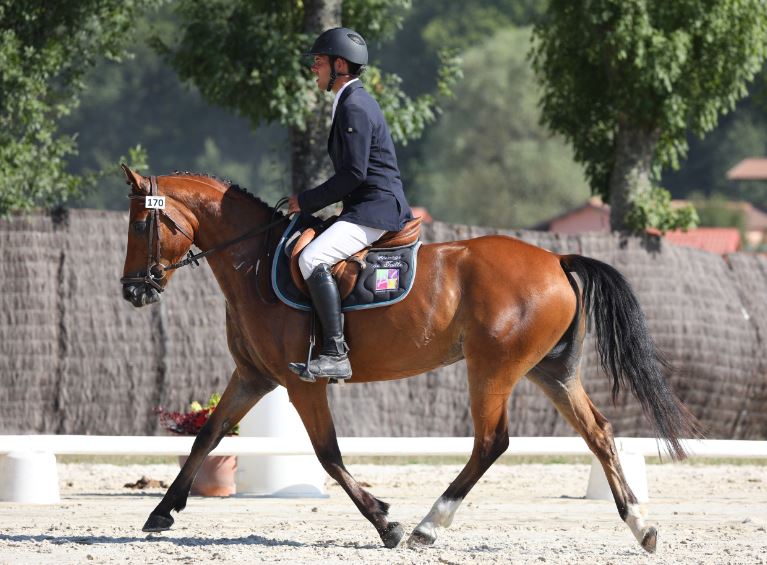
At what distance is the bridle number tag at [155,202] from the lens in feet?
24.0

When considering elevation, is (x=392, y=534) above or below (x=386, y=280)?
below

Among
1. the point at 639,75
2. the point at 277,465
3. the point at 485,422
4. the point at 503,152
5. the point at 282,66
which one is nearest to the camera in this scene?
the point at 485,422

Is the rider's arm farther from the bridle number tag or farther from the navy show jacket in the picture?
the bridle number tag

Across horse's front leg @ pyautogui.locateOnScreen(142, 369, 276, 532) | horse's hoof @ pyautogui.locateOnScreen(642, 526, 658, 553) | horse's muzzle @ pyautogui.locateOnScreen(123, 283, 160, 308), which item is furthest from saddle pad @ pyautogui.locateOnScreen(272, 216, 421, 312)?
horse's hoof @ pyautogui.locateOnScreen(642, 526, 658, 553)

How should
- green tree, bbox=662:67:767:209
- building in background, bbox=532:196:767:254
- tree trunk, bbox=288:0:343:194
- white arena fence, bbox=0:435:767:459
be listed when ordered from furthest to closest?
green tree, bbox=662:67:767:209 < building in background, bbox=532:196:767:254 < tree trunk, bbox=288:0:343:194 < white arena fence, bbox=0:435:767:459

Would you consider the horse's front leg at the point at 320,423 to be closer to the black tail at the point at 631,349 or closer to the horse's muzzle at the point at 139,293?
the horse's muzzle at the point at 139,293

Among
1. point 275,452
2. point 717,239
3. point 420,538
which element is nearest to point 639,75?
point 275,452

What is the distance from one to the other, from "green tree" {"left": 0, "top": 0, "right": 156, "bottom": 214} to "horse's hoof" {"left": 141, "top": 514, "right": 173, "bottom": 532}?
19.9 ft

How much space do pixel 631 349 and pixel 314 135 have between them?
7.69 meters

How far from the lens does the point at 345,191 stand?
7125mm

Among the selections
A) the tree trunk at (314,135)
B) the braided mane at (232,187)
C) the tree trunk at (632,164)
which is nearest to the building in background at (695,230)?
the tree trunk at (632,164)

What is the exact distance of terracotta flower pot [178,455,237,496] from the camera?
10.4 metres

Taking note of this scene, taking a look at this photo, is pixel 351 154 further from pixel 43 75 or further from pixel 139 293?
pixel 43 75

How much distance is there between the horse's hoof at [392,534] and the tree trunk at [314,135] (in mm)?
7847
